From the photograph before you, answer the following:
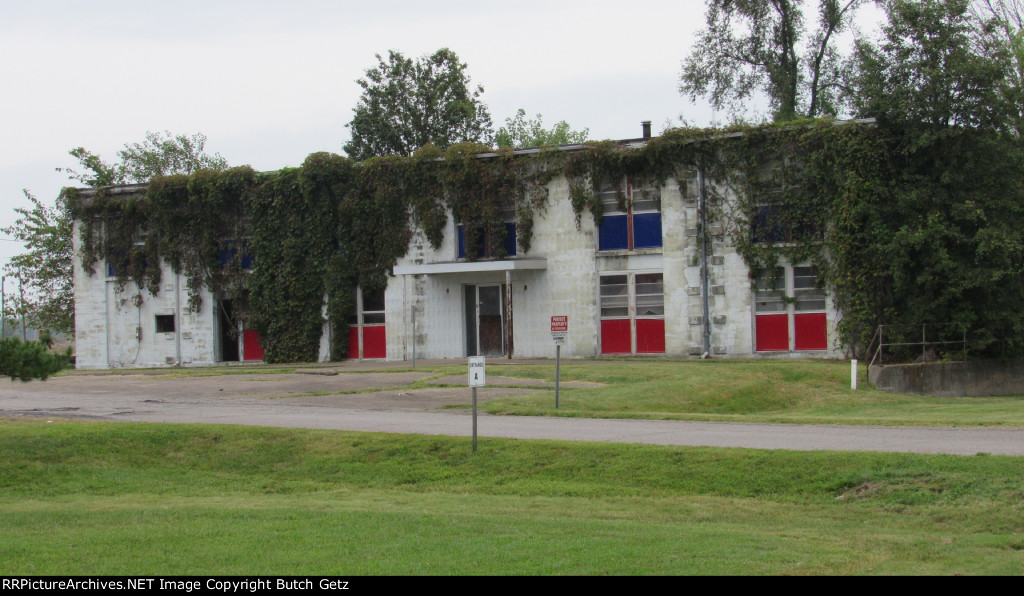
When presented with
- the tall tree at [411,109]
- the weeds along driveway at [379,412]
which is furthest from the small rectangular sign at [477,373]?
the tall tree at [411,109]

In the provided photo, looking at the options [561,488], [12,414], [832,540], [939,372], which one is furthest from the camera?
[939,372]

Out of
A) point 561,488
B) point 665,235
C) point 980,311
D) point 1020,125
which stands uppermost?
point 1020,125

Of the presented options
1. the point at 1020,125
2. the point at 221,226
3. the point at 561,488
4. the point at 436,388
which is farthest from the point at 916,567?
the point at 221,226

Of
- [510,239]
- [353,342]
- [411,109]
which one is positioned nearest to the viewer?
[510,239]

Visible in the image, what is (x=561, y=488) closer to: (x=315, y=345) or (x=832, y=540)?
(x=832, y=540)

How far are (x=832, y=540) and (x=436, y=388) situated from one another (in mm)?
15792

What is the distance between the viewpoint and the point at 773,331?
1220 inches

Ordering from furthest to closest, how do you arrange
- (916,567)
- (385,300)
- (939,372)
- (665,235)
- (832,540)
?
(385,300)
(665,235)
(939,372)
(832,540)
(916,567)

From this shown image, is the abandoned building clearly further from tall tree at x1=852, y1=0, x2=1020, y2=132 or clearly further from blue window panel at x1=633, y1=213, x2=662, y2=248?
tall tree at x1=852, y1=0, x2=1020, y2=132

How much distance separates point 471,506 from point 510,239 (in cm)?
2290

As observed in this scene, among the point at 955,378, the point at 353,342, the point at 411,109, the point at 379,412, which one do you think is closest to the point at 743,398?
the point at 955,378

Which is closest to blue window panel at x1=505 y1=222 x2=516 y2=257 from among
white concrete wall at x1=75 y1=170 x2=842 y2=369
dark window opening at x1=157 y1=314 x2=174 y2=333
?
white concrete wall at x1=75 y1=170 x2=842 y2=369

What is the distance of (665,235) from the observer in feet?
104

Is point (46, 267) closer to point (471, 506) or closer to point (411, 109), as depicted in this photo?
point (411, 109)
